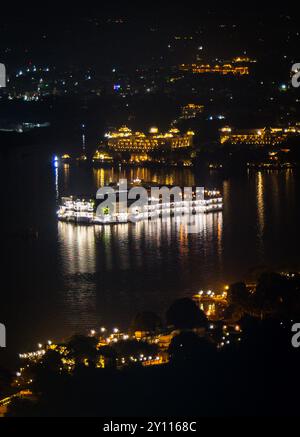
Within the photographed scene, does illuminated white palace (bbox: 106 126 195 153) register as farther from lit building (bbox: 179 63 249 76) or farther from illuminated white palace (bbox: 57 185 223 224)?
illuminated white palace (bbox: 57 185 223 224)

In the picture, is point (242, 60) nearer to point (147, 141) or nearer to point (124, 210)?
point (147, 141)

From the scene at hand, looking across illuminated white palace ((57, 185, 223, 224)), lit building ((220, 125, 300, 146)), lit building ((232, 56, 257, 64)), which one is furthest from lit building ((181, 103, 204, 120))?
illuminated white palace ((57, 185, 223, 224))

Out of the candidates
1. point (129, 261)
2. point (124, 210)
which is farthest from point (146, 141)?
point (129, 261)

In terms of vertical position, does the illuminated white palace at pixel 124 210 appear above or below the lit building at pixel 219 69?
below

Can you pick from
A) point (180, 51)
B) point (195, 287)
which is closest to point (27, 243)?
point (195, 287)

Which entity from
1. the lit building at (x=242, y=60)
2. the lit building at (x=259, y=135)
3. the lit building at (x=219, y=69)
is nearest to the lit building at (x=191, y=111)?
the lit building at (x=259, y=135)

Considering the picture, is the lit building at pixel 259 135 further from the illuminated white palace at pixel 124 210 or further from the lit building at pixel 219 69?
the illuminated white palace at pixel 124 210
